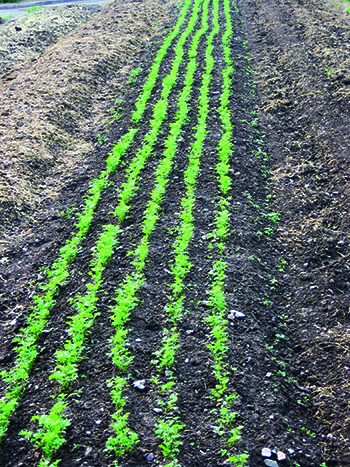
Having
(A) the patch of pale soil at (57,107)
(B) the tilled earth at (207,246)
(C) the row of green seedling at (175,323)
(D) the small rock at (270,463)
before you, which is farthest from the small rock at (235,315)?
(A) the patch of pale soil at (57,107)

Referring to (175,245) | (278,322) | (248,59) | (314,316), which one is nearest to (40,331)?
(175,245)

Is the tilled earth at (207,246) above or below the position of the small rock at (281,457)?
above

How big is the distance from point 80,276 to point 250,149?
14.5ft

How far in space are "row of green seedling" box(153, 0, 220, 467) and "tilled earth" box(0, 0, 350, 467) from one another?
3.5 inches

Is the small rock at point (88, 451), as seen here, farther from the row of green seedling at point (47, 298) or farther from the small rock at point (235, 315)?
the small rock at point (235, 315)

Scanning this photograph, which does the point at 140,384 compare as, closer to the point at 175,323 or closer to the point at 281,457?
the point at 175,323

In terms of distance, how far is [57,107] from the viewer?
10930mm

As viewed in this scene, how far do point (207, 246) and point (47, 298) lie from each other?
220 cm

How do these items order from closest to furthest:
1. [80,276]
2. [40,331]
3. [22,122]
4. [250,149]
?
[40,331] → [80,276] → [250,149] → [22,122]

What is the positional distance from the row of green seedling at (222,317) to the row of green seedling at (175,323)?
0.36m

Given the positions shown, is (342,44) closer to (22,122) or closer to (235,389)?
(22,122)

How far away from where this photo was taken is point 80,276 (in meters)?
6.53

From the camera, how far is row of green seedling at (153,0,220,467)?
4.50 m

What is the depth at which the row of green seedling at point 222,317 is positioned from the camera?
14.9 ft
